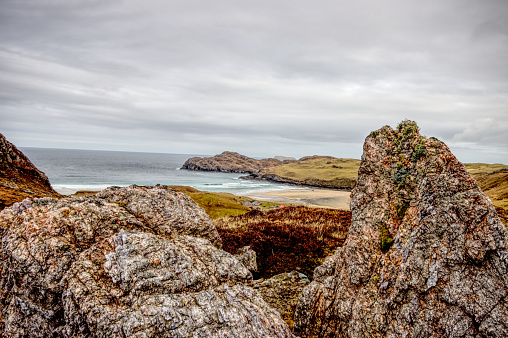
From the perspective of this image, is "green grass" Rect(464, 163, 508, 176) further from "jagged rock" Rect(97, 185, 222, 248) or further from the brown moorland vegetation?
"jagged rock" Rect(97, 185, 222, 248)

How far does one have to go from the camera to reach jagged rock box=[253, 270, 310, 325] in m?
9.29

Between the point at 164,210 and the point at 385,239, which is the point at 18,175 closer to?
the point at 164,210

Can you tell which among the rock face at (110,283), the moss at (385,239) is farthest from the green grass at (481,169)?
the rock face at (110,283)

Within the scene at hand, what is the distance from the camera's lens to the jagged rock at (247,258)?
1272 centimetres

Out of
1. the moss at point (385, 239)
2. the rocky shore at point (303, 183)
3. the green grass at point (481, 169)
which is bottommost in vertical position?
the rocky shore at point (303, 183)

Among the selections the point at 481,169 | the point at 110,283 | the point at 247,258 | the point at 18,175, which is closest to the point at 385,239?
the point at 247,258

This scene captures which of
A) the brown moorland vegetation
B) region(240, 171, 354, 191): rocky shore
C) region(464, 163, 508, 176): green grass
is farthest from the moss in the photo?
region(240, 171, 354, 191): rocky shore

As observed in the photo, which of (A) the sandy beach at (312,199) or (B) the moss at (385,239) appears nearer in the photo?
(B) the moss at (385,239)

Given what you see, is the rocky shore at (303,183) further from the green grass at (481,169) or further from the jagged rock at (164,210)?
the jagged rock at (164,210)

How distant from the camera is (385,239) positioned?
7770mm

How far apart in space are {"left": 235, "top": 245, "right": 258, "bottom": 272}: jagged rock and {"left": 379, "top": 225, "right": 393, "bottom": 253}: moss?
675 cm

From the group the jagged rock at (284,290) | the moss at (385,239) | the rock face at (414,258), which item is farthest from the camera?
the jagged rock at (284,290)

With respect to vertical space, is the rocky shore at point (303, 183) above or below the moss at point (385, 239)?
below

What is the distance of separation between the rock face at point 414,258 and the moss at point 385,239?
26mm
